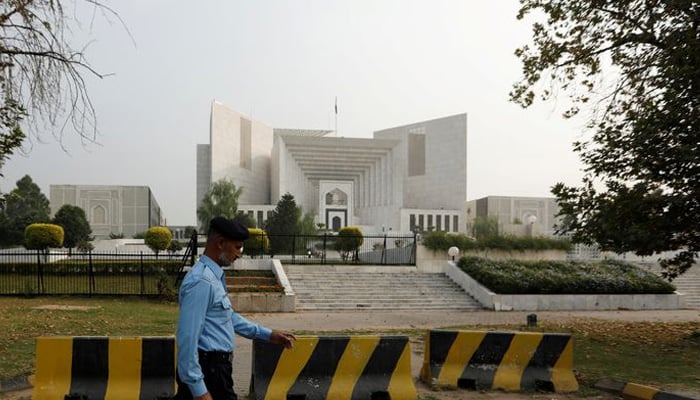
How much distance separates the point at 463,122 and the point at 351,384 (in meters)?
77.6

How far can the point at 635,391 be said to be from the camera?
640cm

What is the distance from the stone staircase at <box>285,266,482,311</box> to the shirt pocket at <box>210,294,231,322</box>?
14259 millimetres

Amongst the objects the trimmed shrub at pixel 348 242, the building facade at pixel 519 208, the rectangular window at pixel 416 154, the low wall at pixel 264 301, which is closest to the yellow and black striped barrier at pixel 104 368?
the low wall at pixel 264 301

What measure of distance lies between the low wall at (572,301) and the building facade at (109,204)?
70617mm

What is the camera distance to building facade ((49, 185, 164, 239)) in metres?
78.4

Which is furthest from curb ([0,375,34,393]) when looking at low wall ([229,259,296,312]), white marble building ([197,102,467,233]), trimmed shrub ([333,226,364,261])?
white marble building ([197,102,467,233])

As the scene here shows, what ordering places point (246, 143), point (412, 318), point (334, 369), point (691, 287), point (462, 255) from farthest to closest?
point (246, 143) < point (462, 255) < point (691, 287) < point (412, 318) < point (334, 369)

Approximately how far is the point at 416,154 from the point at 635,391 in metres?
83.6

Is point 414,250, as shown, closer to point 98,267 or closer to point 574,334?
point 98,267

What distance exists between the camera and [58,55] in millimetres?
7137

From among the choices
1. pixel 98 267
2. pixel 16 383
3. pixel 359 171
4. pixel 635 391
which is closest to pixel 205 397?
pixel 16 383

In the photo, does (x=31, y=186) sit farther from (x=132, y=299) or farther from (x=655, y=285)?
(x=655, y=285)

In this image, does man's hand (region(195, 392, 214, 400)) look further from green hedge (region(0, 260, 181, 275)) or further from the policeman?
green hedge (region(0, 260, 181, 275))

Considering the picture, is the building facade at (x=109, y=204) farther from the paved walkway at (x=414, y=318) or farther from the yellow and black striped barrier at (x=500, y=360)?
the yellow and black striped barrier at (x=500, y=360)
